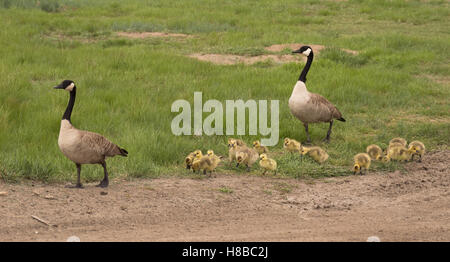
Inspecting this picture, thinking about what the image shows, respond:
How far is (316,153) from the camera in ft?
31.5

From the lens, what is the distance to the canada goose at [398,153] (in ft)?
31.7

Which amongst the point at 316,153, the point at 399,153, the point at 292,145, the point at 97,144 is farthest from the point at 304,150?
the point at 97,144

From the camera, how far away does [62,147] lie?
7.36 meters

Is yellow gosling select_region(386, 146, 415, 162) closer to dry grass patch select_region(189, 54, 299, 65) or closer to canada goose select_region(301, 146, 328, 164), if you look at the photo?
canada goose select_region(301, 146, 328, 164)

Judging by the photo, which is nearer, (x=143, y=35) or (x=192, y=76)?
(x=192, y=76)

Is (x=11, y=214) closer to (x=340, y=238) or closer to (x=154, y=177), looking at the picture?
(x=154, y=177)

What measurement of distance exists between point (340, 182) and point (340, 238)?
279 cm

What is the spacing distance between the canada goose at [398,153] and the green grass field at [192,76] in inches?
6.8

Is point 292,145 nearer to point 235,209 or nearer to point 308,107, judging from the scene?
point 308,107

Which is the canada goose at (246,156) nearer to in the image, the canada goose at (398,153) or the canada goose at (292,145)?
the canada goose at (292,145)

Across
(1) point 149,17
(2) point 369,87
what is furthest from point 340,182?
(1) point 149,17

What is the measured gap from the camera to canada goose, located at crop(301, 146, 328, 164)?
959 centimetres

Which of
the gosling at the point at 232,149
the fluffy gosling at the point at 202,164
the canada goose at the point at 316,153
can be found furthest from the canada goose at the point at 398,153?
the fluffy gosling at the point at 202,164

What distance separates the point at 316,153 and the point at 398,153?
1.25m
